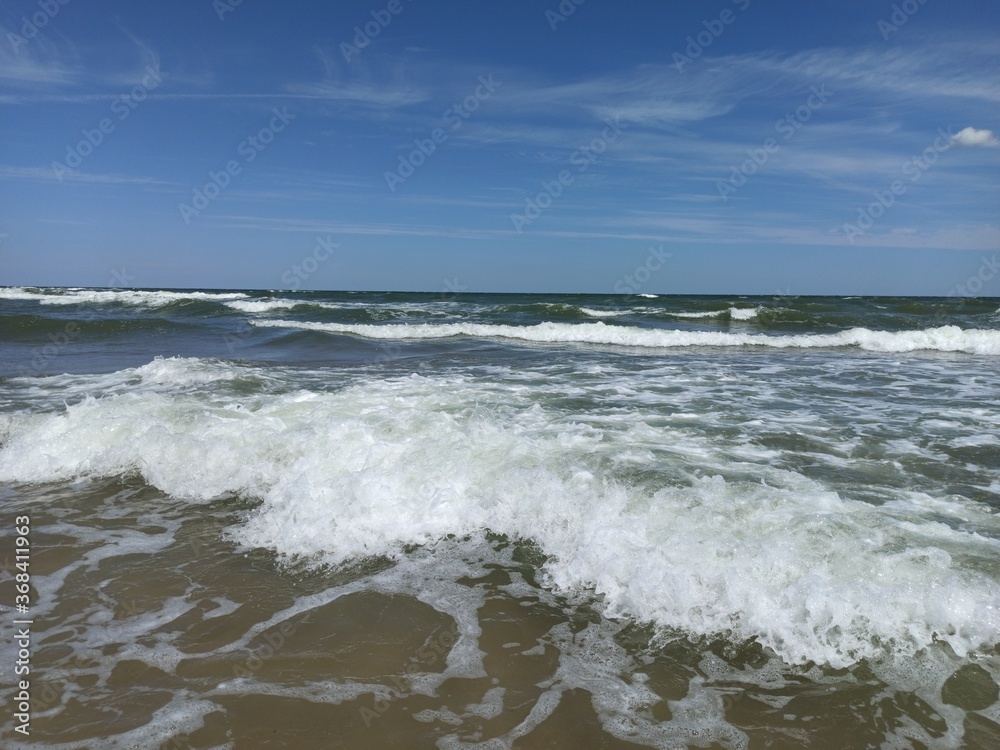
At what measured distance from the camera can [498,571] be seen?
3752mm

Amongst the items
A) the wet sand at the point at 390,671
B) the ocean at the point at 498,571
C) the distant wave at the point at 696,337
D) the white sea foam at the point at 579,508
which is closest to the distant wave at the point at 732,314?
the distant wave at the point at 696,337

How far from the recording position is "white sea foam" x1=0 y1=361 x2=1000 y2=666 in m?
3.04

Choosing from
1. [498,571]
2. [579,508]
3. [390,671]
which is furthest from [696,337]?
[390,671]

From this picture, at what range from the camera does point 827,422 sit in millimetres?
6586

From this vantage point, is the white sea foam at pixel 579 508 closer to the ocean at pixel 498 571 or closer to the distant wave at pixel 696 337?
the ocean at pixel 498 571

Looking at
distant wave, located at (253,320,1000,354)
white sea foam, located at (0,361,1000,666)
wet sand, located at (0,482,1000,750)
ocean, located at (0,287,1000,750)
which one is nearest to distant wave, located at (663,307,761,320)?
distant wave, located at (253,320,1000,354)

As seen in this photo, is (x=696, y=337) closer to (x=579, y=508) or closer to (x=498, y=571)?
(x=579, y=508)

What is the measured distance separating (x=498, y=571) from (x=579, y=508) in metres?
0.74

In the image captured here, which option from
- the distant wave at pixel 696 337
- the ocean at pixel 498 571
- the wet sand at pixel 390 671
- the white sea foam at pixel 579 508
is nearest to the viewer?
the wet sand at pixel 390 671

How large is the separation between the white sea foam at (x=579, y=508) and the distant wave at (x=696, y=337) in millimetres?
11431

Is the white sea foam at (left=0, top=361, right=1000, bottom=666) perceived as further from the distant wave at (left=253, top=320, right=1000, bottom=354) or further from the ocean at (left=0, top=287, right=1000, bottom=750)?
the distant wave at (left=253, top=320, right=1000, bottom=354)

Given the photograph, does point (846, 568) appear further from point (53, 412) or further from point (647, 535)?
point (53, 412)

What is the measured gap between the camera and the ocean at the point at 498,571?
2.53m

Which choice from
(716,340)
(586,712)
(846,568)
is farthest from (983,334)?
(586,712)
